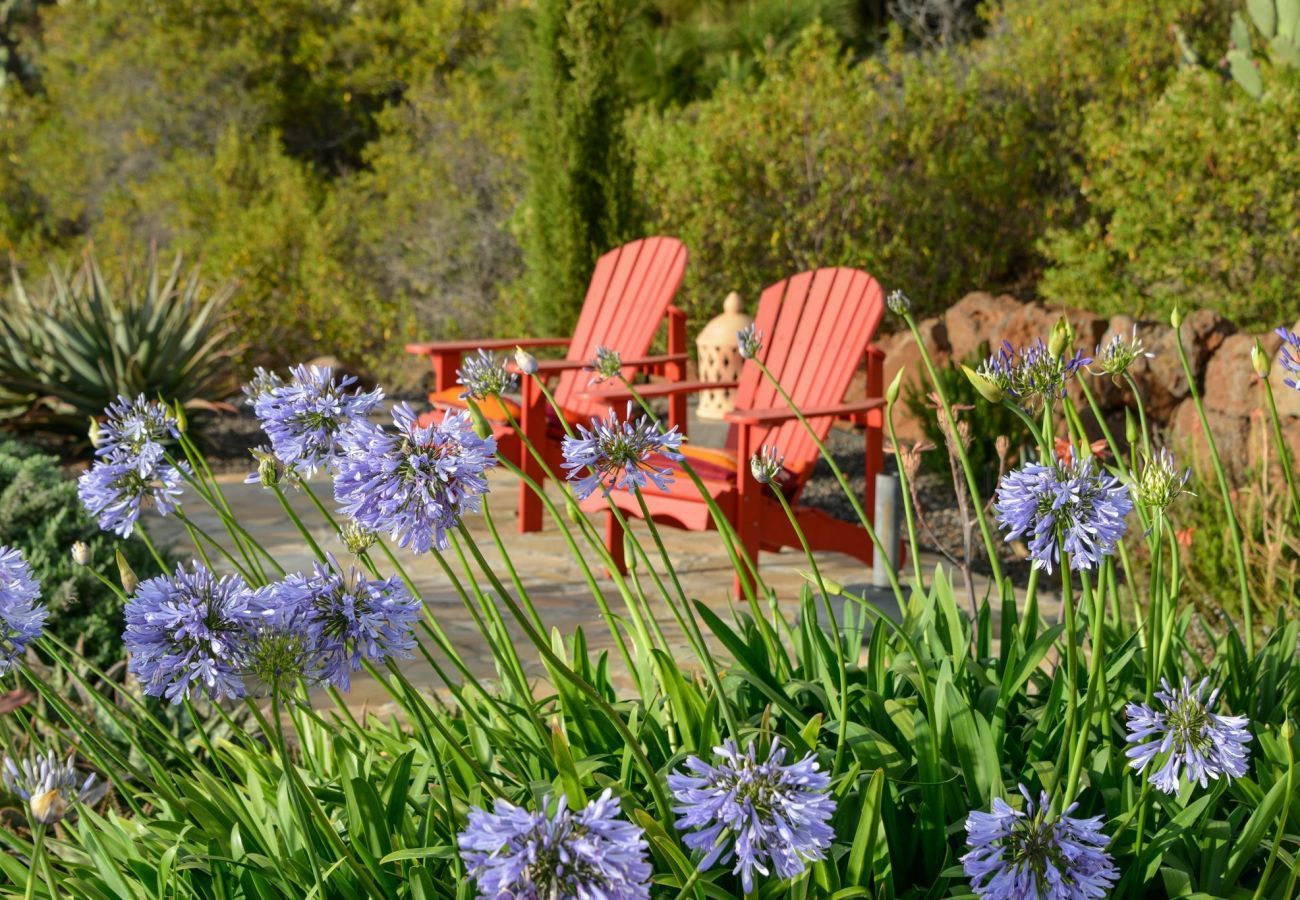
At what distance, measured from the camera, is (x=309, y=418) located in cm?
151

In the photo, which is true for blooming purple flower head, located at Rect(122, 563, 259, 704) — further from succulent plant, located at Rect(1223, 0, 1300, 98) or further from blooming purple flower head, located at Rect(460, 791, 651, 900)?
succulent plant, located at Rect(1223, 0, 1300, 98)

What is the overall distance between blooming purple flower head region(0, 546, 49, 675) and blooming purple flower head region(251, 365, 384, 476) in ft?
0.97

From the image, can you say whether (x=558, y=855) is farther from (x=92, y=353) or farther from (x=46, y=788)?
(x=92, y=353)

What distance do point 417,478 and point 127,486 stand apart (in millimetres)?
525

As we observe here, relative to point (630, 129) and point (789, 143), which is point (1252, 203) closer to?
point (789, 143)

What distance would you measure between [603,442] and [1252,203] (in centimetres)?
705

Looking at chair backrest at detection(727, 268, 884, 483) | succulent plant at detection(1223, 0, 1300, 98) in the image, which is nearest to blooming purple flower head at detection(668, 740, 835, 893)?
chair backrest at detection(727, 268, 884, 483)

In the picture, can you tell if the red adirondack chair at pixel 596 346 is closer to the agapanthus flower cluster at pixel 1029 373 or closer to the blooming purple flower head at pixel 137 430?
the blooming purple flower head at pixel 137 430

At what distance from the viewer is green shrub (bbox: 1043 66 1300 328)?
7.32m

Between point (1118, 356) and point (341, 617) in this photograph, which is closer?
point (341, 617)

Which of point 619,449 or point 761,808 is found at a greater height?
point 619,449

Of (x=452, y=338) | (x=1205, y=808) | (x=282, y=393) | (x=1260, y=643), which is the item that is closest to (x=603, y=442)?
(x=282, y=393)

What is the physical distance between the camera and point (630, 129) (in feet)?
33.0

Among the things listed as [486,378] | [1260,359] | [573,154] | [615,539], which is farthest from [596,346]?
[1260,359]
